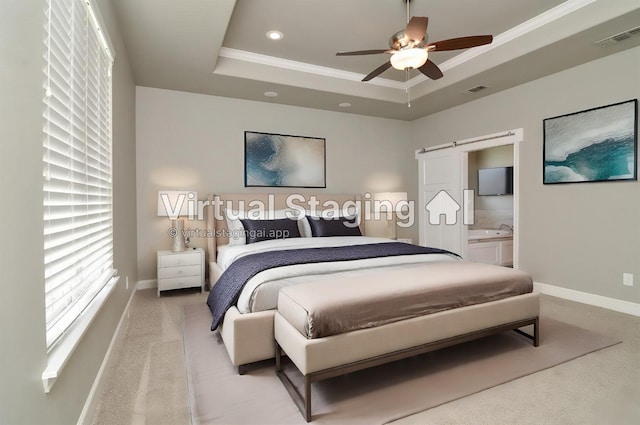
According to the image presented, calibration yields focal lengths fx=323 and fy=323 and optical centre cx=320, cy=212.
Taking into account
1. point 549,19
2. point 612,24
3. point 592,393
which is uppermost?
point 549,19

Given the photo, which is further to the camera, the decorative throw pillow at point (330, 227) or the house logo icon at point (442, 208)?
the house logo icon at point (442, 208)

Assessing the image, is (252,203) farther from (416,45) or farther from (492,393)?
(492,393)

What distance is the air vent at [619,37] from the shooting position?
284 cm

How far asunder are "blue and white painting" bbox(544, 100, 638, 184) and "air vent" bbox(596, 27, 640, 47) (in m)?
0.62

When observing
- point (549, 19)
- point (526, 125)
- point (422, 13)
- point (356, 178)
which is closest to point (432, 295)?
point (422, 13)

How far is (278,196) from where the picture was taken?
4734 mm

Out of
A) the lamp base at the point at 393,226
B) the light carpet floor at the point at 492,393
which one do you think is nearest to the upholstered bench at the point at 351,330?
the light carpet floor at the point at 492,393

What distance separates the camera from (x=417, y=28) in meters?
2.33

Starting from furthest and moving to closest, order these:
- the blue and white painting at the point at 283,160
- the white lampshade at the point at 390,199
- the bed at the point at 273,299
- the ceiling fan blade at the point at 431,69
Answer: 1. the white lampshade at the point at 390,199
2. the blue and white painting at the point at 283,160
3. the ceiling fan blade at the point at 431,69
4. the bed at the point at 273,299

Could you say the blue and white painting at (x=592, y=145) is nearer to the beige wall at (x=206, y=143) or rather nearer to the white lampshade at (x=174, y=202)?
the beige wall at (x=206, y=143)

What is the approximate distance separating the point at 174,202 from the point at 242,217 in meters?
0.83

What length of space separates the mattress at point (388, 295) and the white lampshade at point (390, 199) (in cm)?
264

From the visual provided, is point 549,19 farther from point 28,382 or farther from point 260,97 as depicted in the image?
point 28,382

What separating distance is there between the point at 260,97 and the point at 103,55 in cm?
242
